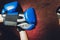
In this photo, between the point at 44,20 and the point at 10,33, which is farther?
the point at 44,20

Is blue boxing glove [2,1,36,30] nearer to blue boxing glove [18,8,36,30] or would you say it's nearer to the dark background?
blue boxing glove [18,8,36,30]

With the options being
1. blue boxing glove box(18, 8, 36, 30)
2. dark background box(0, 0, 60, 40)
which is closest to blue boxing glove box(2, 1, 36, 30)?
blue boxing glove box(18, 8, 36, 30)

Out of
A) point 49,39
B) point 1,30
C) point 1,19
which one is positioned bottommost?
point 49,39

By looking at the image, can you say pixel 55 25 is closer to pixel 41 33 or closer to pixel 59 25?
pixel 59 25

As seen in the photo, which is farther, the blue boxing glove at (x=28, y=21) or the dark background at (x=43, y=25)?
the dark background at (x=43, y=25)

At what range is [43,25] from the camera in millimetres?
1516

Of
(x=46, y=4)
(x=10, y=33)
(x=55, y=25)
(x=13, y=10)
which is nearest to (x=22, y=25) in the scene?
(x=13, y=10)

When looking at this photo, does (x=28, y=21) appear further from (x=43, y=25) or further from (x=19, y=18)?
(x=43, y=25)

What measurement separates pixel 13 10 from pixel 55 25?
0.67 metres

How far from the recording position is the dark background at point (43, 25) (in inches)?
56.7

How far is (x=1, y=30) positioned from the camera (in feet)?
4.86

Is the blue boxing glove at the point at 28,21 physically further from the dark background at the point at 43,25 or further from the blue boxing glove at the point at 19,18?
the dark background at the point at 43,25

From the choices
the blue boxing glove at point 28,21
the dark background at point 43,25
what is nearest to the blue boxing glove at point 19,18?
the blue boxing glove at point 28,21

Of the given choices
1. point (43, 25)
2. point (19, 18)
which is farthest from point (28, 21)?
point (43, 25)
